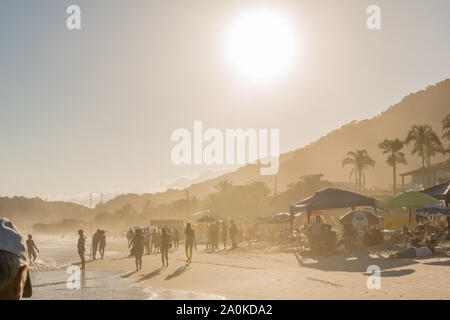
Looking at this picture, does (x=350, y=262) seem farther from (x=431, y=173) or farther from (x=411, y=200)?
(x=431, y=173)

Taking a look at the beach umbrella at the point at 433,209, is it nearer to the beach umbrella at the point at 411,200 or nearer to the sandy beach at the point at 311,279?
the beach umbrella at the point at 411,200

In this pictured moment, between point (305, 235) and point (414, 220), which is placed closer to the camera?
point (305, 235)

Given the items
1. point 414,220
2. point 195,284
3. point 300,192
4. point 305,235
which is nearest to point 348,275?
point 195,284

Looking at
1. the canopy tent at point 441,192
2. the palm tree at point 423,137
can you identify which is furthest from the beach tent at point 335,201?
the palm tree at point 423,137

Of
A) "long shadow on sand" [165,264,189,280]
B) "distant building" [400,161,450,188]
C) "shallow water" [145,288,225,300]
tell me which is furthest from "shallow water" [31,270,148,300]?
"distant building" [400,161,450,188]

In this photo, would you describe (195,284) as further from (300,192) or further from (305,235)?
(300,192)

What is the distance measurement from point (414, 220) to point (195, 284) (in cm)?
2106

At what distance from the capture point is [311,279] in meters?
13.0

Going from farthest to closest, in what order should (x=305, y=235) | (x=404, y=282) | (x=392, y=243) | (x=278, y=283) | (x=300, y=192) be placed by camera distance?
1. (x=300, y=192)
2. (x=305, y=235)
3. (x=392, y=243)
4. (x=278, y=283)
5. (x=404, y=282)

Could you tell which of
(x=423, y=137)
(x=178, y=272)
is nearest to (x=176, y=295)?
(x=178, y=272)

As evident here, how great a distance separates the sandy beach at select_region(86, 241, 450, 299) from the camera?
10297mm

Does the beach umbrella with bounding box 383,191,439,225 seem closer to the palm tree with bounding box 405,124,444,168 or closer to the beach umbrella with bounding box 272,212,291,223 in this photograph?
the beach umbrella with bounding box 272,212,291,223

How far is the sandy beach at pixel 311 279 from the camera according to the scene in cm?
1030
